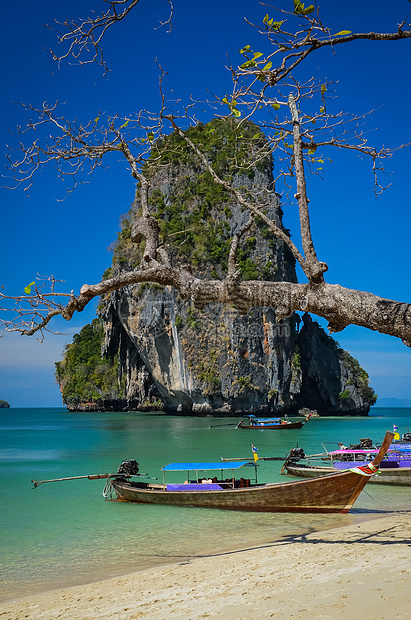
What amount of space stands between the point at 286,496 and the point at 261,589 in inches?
186

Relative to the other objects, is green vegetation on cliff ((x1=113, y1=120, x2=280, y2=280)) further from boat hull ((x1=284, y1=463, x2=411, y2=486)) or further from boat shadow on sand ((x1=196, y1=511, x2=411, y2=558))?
boat shadow on sand ((x1=196, y1=511, x2=411, y2=558))

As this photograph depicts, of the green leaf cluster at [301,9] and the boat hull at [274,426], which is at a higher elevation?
the green leaf cluster at [301,9]

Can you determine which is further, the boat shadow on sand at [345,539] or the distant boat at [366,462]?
the distant boat at [366,462]

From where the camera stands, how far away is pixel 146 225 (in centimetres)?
439

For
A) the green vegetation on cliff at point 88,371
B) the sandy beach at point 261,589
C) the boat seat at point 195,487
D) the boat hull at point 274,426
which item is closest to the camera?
the sandy beach at point 261,589

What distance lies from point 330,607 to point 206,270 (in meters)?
Result: 43.4

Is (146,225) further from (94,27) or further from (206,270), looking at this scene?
(206,270)

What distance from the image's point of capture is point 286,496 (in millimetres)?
9828

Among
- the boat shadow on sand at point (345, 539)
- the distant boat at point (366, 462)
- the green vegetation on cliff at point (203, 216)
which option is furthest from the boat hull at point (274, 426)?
the boat shadow on sand at point (345, 539)

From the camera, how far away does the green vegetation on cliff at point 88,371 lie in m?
71.8

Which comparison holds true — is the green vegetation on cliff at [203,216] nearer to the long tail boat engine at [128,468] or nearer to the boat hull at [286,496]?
the long tail boat engine at [128,468]

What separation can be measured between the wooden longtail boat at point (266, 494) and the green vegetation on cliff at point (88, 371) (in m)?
59.3

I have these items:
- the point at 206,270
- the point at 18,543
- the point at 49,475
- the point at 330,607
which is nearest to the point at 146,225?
the point at 330,607

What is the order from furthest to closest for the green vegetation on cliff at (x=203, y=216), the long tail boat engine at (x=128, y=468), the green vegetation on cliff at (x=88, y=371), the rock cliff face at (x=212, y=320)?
the green vegetation on cliff at (x=88, y=371) → the green vegetation on cliff at (x=203, y=216) → the rock cliff face at (x=212, y=320) → the long tail boat engine at (x=128, y=468)
